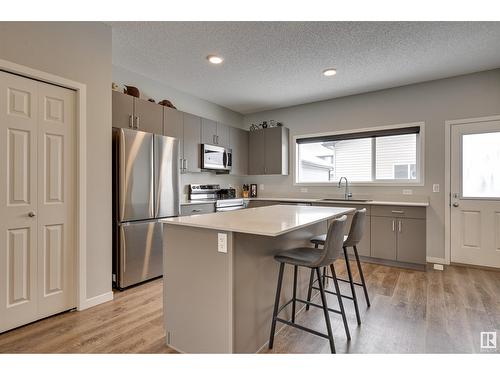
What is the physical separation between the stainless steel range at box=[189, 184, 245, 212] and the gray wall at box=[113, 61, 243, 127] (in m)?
1.33

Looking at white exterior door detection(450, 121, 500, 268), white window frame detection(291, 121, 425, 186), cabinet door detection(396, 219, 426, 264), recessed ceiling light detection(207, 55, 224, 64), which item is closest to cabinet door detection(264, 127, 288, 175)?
white window frame detection(291, 121, 425, 186)

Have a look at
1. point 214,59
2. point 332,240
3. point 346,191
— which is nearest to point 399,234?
point 346,191

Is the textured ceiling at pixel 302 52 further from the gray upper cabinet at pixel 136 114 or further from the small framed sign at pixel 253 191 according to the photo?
the small framed sign at pixel 253 191

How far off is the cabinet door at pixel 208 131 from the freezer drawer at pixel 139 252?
176 centimetres

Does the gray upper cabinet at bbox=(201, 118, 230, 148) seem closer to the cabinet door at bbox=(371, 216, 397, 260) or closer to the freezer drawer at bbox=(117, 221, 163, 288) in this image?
the freezer drawer at bbox=(117, 221, 163, 288)

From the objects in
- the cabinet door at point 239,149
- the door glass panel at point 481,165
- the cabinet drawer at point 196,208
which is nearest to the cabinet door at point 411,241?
the door glass panel at point 481,165

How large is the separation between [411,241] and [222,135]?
3.36 metres

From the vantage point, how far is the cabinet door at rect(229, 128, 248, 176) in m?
5.03

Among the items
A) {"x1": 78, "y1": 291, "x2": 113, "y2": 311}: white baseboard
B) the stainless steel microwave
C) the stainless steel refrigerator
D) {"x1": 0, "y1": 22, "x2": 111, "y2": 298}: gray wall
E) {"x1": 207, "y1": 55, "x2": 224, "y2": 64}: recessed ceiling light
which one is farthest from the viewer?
the stainless steel microwave

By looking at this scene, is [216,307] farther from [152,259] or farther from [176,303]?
[152,259]

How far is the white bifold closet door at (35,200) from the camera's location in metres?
2.02

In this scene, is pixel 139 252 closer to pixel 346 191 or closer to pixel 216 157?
pixel 216 157
